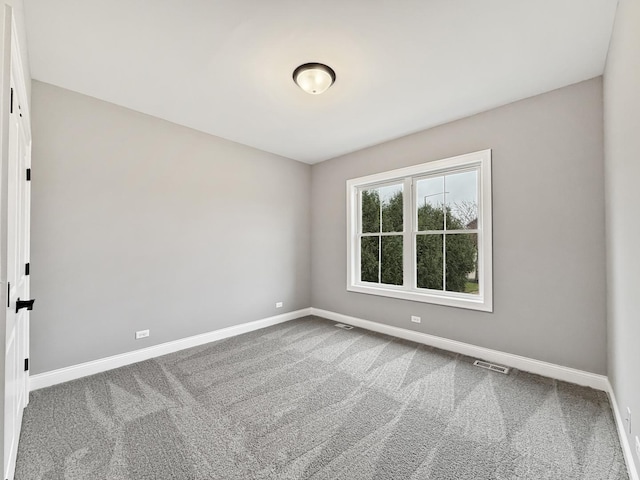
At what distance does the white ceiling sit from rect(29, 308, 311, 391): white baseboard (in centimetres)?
267

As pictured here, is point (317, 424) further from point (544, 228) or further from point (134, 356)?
point (544, 228)

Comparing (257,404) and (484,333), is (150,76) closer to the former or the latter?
(257,404)

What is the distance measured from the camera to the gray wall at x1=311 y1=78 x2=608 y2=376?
257cm

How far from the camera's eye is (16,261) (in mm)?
1772

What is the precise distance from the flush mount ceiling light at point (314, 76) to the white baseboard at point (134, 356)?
3.15 meters

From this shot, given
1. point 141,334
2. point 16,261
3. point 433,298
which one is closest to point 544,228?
point 433,298

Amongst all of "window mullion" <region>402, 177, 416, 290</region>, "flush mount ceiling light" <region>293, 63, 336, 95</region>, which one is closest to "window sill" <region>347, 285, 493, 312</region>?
"window mullion" <region>402, 177, 416, 290</region>

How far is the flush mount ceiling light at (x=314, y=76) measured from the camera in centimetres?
236

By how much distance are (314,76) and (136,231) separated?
247 centimetres

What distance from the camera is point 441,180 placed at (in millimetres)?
3705

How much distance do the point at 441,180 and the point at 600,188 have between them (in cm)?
152

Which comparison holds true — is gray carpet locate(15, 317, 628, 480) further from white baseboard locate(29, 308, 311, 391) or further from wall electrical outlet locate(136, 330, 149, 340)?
wall electrical outlet locate(136, 330, 149, 340)

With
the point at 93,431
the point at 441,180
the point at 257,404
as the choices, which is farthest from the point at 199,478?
the point at 441,180

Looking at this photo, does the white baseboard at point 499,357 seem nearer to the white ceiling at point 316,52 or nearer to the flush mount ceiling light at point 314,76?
the white ceiling at point 316,52
